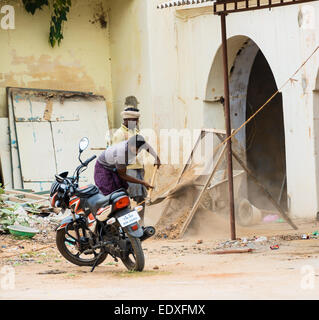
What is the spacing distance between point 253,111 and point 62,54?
3569mm

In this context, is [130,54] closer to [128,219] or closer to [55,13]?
[55,13]

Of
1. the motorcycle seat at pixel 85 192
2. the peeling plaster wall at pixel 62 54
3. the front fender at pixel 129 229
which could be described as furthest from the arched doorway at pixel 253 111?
the front fender at pixel 129 229

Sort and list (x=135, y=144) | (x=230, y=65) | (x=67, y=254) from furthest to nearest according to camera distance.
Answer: (x=230, y=65) → (x=135, y=144) → (x=67, y=254)

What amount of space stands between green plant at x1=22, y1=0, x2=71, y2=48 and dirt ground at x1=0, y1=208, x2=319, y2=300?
4918 millimetres

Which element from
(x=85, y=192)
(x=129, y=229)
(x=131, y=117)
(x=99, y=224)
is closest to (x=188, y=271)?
(x=129, y=229)

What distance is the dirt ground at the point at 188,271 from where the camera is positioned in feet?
20.6

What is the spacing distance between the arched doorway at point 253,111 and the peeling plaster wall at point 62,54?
2626mm

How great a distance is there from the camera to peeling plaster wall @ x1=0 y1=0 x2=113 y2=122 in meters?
14.3

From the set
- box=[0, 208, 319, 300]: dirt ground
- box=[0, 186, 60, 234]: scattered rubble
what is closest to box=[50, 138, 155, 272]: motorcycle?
box=[0, 208, 319, 300]: dirt ground

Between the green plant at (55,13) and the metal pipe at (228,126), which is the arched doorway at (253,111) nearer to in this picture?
the green plant at (55,13)

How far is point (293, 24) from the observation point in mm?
11328

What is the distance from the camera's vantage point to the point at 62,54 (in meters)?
14.8

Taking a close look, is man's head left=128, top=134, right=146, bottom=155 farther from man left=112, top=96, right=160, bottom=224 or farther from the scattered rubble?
the scattered rubble
